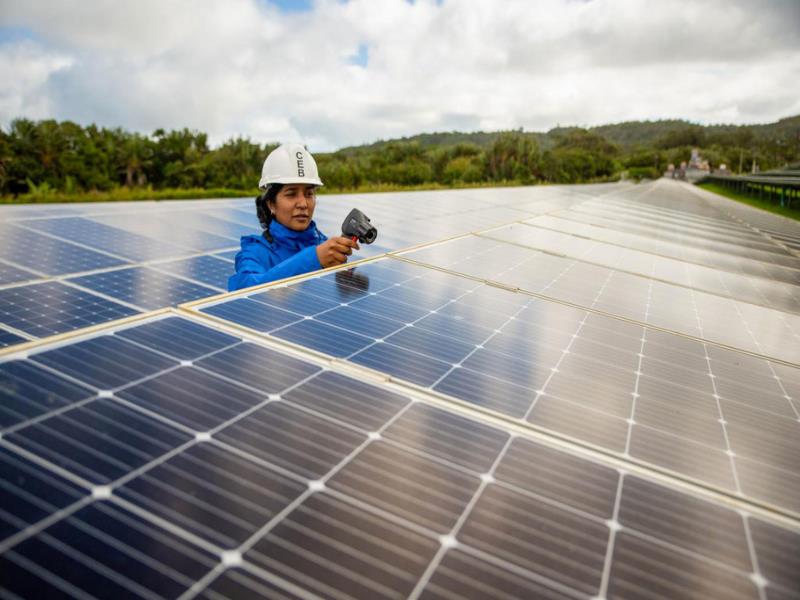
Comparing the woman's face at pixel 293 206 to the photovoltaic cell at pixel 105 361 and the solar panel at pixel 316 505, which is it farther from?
the solar panel at pixel 316 505

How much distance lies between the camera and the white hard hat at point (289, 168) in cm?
592

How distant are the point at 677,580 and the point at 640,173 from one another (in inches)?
7768

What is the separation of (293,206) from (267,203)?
14.4 inches

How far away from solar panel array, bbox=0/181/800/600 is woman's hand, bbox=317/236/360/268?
0.74 feet

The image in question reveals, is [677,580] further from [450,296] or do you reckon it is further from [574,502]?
[450,296]

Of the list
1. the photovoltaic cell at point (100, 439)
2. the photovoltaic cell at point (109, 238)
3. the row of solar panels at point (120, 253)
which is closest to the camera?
the photovoltaic cell at point (100, 439)

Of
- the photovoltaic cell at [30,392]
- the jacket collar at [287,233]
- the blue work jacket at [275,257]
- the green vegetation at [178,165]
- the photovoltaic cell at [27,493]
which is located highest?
the green vegetation at [178,165]

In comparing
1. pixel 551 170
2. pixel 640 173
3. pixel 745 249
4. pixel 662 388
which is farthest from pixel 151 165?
pixel 640 173

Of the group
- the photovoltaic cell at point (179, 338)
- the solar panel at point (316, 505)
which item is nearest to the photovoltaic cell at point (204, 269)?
the photovoltaic cell at point (179, 338)

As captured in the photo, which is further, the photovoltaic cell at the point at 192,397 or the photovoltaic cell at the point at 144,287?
the photovoltaic cell at the point at 144,287

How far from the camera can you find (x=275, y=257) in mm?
6051

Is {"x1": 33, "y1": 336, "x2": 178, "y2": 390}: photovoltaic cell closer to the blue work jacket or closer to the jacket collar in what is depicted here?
the blue work jacket

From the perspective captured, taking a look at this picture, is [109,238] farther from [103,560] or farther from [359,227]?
[103,560]

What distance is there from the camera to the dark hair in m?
6.01
